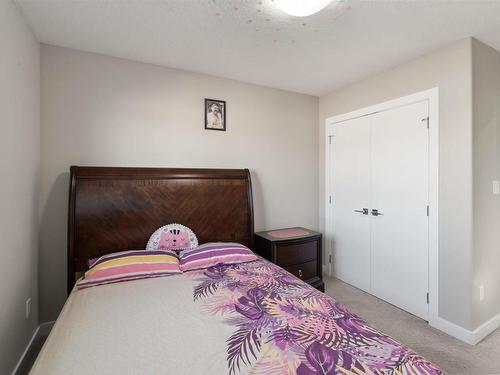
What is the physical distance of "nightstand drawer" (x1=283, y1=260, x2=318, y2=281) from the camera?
2.75 m

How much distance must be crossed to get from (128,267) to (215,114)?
1737mm

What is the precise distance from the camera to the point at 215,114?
2.82 meters

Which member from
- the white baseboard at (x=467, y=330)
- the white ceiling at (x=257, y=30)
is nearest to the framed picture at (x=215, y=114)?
the white ceiling at (x=257, y=30)

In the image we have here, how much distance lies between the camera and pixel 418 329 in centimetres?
230

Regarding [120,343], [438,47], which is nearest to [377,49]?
[438,47]

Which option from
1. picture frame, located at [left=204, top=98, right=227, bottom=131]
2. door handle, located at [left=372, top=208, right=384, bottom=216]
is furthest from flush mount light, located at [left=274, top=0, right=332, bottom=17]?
door handle, located at [left=372, top=208, right=384, bottom=216]

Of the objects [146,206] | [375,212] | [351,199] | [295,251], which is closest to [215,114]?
[146,206]

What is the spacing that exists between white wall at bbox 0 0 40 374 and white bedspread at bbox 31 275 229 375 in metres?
0.42

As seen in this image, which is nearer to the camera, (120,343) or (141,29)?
(120,343)

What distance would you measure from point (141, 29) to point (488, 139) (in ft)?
9.70

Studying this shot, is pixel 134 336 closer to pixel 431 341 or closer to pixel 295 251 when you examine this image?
pixel 295 251

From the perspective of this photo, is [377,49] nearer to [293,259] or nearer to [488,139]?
[488,139]

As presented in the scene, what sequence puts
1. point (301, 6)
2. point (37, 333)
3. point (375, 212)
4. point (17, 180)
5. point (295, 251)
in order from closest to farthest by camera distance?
point (301, 6)
point (17, 180)
point (37, 333)
point (295, 251)
point (375, 212)

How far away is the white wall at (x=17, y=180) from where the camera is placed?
1.54 meters
